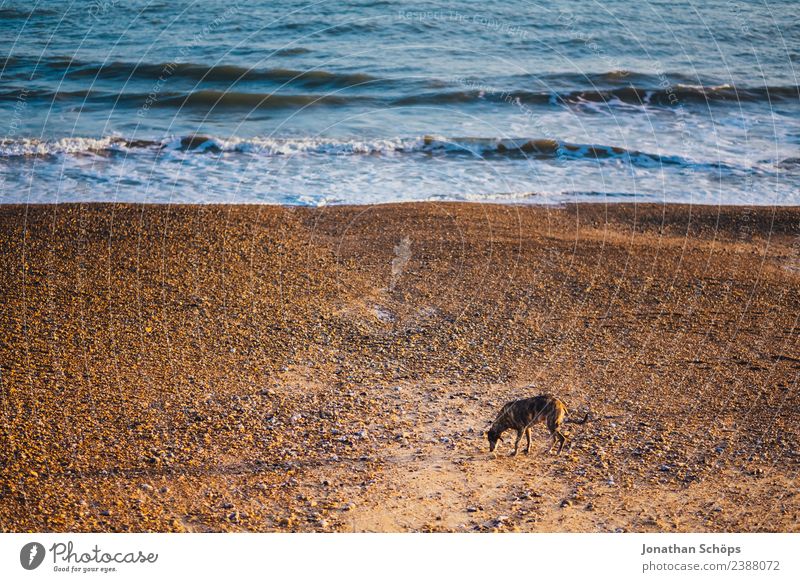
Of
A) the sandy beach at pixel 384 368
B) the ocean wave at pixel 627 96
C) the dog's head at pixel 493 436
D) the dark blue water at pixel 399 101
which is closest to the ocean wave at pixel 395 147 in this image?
the dark blue water at pixel 399 101

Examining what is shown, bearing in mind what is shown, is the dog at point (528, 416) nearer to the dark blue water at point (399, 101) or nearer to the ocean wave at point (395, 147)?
the dark blue water at point (399, 101)

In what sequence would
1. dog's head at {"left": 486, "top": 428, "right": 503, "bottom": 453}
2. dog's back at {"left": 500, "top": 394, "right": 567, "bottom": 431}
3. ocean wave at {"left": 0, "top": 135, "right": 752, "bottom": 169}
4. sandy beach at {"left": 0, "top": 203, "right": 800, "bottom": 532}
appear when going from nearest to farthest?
1. sandy beach at {"left": 0, "top": 203, "right": 800, "bottom": 532}
2. dog's back at {"left": 500, "top": 394, "right": 567, "bottom": 431}
3. dog's head at {"left": 486, "top": 428, "right": 503, "bottom": 453}
4. ocean wave at {"left": 0, "top": 135, "right": 752, "bottom": 169}

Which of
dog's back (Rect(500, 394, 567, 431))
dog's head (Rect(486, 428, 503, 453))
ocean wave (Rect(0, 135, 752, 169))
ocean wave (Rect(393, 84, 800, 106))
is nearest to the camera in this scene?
dog's back (Rect(500, 394, 567, 431))

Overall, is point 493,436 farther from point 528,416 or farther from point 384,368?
point 384,368

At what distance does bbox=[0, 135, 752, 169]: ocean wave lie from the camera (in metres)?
27.3

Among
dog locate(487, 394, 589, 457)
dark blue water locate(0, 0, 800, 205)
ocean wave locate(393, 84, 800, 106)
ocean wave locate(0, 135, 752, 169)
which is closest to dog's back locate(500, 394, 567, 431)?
dog locate(487, 394, 589, 457)

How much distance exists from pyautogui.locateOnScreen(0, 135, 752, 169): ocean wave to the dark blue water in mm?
82

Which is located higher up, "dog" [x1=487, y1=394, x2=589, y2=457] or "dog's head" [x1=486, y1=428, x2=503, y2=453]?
"dog" [x1=487, y1=394, x2=589, y2=457]

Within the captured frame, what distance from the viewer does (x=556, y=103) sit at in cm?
3269

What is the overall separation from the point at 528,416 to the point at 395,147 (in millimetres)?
18504

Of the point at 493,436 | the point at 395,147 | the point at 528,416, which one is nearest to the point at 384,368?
the point at 493,436

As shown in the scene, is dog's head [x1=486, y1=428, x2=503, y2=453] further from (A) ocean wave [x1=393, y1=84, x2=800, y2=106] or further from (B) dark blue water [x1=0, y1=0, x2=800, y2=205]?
(A) ocean wave [x1=393, y1=84, x2=800, y2=106]

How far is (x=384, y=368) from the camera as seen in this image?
45.8ft

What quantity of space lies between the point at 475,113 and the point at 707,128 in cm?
887
